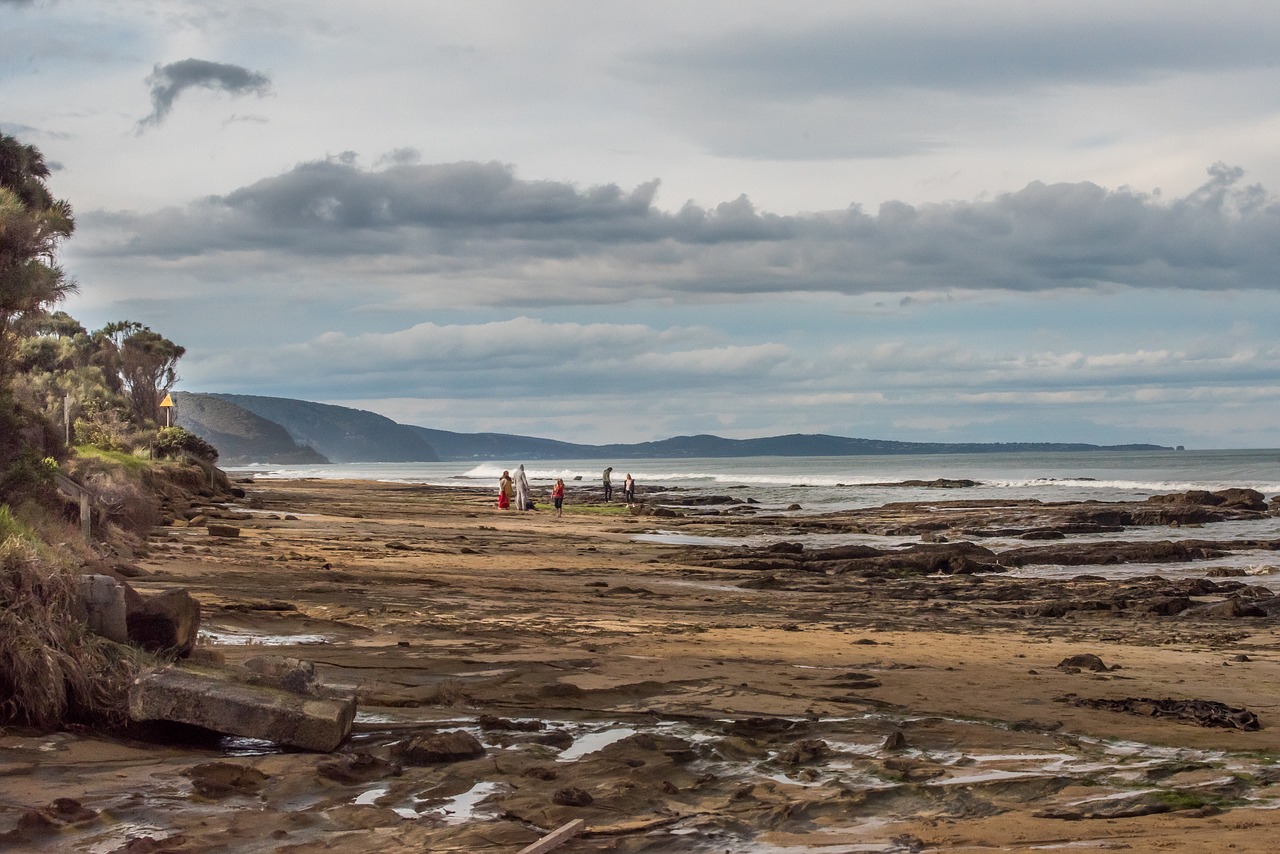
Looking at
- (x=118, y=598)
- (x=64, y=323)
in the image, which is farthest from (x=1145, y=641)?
(x=64, y=323)

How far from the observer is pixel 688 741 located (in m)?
7.53

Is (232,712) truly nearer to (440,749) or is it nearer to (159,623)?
(440,749)

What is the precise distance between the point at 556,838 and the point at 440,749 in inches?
65.1

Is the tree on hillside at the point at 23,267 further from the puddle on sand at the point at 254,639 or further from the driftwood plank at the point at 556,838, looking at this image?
the driftwood plank at the point at 556,838

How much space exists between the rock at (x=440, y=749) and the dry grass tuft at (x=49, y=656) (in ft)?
5.84

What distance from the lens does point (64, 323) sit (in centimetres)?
5947

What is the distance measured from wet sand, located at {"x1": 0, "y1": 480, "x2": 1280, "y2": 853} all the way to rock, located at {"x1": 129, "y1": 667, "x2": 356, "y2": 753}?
0.48 ft

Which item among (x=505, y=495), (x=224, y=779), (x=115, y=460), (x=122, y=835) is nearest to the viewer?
(x=122, y=835)

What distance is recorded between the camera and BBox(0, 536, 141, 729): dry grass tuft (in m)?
6.88

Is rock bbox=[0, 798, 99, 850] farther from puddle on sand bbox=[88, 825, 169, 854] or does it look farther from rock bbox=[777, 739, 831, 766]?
rock bbox=[777, 739, 831, 766]

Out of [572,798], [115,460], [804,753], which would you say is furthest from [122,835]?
[115,460]

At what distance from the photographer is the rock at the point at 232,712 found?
22.3ft

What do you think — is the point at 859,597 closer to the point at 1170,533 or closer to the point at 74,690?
the point at 74,690

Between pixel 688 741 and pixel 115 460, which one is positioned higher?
pixel 115 460
